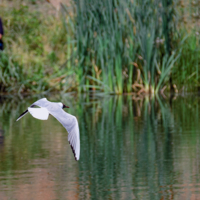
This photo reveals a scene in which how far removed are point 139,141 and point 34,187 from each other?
2.62 meters

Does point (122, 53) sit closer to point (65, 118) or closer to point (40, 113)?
point (65, 118)

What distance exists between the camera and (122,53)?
12859 mm

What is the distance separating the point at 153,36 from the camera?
1248 cm

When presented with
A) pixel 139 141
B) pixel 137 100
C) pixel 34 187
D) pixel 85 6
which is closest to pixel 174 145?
pixel 139 141

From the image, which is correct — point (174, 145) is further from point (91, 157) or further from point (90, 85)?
point (90, 85)

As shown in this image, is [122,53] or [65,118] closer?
[65,118]

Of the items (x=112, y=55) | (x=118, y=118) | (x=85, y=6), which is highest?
(x=85, y=6)

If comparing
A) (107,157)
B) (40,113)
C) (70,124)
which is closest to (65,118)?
(70,124)

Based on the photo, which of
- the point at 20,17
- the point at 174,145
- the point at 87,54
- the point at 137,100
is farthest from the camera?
the point at 20,17

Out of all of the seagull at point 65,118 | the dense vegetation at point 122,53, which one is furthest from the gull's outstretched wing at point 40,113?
the dense vegetation at point 122,53

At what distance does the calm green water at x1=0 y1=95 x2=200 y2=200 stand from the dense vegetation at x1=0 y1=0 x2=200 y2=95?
2088mm

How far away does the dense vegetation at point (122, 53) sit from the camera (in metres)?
12.5

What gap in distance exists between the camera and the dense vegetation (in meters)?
12.5

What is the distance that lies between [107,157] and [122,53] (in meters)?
6.67
